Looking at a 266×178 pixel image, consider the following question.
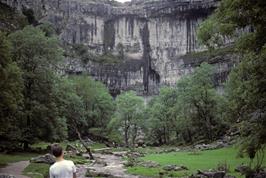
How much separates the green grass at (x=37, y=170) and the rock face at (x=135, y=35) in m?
97.1

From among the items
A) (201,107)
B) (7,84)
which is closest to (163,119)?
(201,107)

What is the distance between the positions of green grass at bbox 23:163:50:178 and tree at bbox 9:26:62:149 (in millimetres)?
12325

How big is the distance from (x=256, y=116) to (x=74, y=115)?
61.9m

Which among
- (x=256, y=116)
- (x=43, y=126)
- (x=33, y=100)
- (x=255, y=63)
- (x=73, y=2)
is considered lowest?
(x=43, y=126)

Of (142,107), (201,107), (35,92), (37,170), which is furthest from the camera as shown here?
(142,107)

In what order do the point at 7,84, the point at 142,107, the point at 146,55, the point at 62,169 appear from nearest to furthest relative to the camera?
the point at 62,169 < the point at 7,84 < the point at 142,107 < the point at 146,55

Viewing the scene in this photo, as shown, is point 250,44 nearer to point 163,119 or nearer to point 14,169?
point 14,169

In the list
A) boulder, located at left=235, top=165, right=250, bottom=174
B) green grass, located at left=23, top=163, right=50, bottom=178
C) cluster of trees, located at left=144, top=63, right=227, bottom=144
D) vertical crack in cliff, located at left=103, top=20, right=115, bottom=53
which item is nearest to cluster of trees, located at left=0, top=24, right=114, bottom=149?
green grass, located at left=23, top=163, right=50, bottom=178

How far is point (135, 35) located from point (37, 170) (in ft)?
396

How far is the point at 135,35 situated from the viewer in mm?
147500

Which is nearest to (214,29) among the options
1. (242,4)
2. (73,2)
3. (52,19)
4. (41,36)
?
(242,4)

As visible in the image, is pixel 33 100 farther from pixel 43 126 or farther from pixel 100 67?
pixel 100 67

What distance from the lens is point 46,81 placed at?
158ft

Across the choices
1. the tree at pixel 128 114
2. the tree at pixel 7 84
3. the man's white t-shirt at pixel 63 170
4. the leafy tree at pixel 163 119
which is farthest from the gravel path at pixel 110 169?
the tree at pixel 128 114
